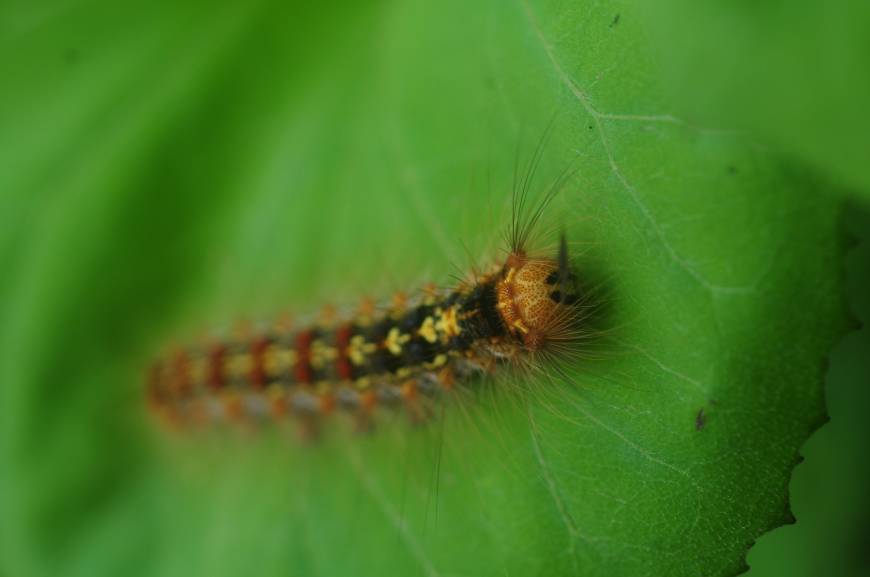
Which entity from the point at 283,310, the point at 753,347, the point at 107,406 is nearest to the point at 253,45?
the point at 283,310

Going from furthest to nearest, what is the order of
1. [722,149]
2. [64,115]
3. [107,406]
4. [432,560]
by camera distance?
[107,406], [64,115], [432,560], [722,149]

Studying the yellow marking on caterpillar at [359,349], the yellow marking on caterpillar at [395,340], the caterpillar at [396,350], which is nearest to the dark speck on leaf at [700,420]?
the caterpillar at [396,350]

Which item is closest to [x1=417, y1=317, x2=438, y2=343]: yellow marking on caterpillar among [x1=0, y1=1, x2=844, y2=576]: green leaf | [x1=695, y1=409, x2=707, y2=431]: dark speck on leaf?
[x1=0, y1=1, x2=844, y2=576]: green leaf

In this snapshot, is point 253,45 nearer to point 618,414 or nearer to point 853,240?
point 618,414

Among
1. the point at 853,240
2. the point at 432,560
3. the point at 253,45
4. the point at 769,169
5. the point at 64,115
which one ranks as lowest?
the point at 432,560

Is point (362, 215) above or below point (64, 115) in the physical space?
below

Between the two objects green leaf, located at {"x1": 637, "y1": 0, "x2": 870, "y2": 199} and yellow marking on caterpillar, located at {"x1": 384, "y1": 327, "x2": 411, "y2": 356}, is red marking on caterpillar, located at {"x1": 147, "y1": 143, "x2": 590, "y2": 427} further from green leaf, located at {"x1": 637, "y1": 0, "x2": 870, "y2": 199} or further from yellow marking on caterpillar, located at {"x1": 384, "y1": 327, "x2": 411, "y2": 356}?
green leaf, located at {"x1": 637, "y1": 0, "x2": 870, "y2": 199}
